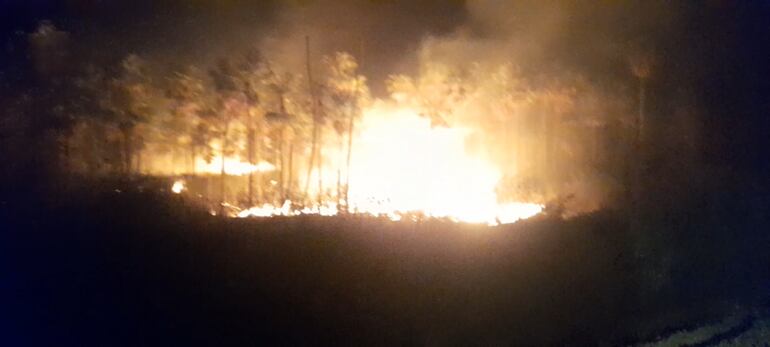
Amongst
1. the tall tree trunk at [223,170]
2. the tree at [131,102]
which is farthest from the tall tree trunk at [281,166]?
the tree at [131,102]

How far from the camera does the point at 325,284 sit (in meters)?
9.02

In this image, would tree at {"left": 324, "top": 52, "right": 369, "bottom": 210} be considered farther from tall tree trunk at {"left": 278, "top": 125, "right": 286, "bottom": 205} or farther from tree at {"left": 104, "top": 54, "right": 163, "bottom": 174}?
tree at {"left": 104, "top": 54, "right": 163, "bottom": 174}

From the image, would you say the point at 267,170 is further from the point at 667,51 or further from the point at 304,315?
the point at 667,51

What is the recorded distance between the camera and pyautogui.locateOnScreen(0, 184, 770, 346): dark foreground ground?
27.8 ft

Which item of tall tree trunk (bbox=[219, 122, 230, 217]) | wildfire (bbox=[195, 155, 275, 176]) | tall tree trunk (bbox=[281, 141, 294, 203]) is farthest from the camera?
wildfire (bbox=[195, 155, 275, 176])

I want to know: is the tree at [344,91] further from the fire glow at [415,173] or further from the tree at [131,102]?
the tree at [131,102]

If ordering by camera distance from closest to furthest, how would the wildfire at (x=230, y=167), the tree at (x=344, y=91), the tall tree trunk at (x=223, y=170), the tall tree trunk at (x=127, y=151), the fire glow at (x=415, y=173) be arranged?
1. the tall tree trunk at (x=223, y=170)
2. the fire glow at (x=415, y=173)
3. the tall tree trunk at (x=127, y=151)
4. the wildfire at (x=230, y=167)
5. the tree at (x=344, y=91)

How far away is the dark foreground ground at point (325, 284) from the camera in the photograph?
334 inches

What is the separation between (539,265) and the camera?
1007cm

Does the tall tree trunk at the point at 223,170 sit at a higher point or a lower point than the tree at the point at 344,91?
lower

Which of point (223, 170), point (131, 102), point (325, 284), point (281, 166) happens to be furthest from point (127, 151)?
point (325, 284)

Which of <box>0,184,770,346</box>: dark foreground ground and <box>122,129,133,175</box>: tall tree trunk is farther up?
<box>122,129,133,175</box>: tall tree trunk

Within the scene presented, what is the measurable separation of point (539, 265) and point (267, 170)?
644 centimetres

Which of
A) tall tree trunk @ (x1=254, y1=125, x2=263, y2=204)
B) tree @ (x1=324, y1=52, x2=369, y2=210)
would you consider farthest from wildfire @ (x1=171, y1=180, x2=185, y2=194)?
tree @ (x1=324, y1=52, x2=369, y2=210)
